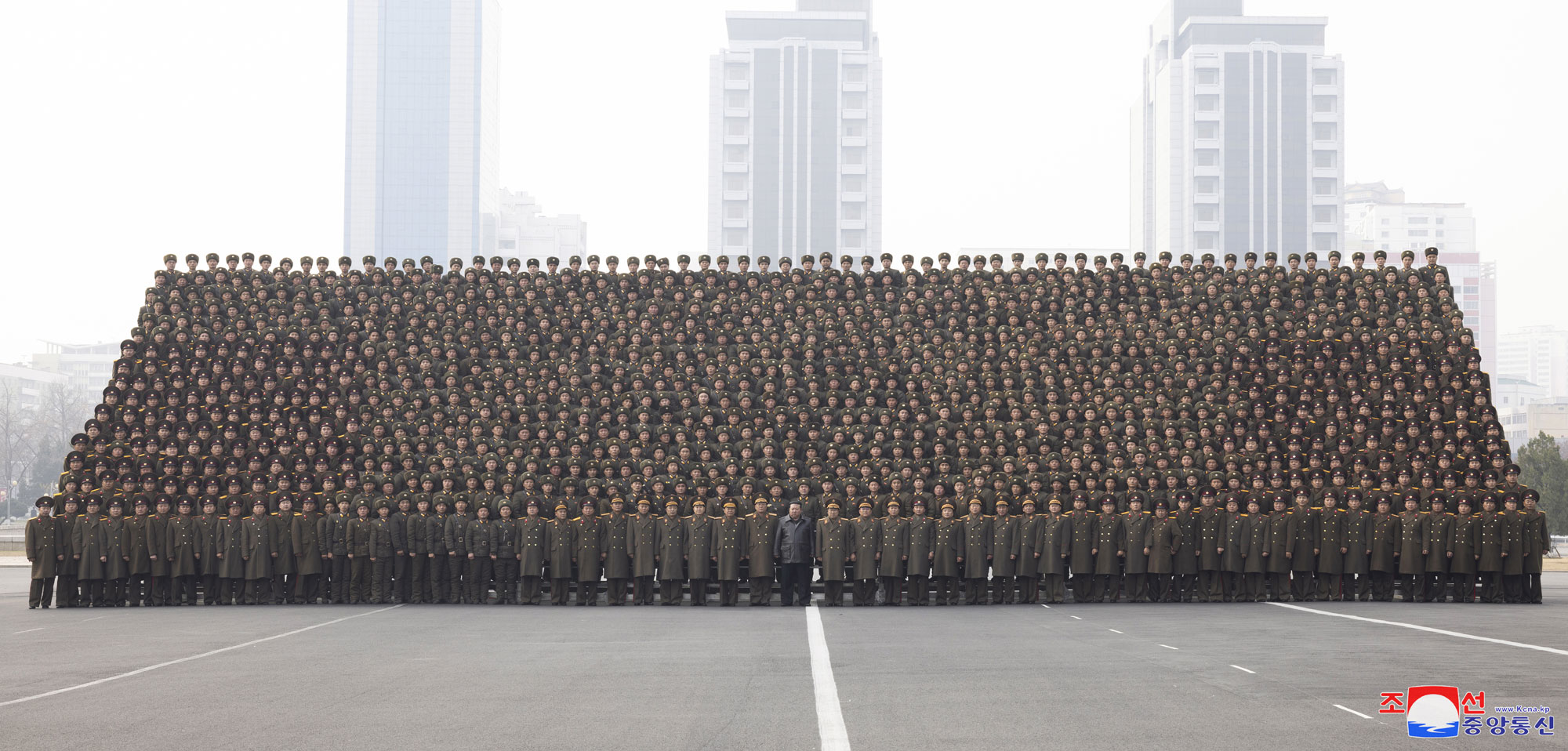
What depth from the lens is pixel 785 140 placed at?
292 ft

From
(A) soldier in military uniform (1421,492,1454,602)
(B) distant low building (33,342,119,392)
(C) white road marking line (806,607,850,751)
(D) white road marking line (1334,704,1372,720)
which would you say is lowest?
(C) white road marking line (806,607,850,751)

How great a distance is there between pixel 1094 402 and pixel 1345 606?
12.7 ft

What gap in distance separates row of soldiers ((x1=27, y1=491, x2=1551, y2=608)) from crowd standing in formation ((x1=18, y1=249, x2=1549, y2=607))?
0.04m

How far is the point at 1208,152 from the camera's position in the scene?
306 feet

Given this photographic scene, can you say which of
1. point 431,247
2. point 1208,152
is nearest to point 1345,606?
point 1208,152

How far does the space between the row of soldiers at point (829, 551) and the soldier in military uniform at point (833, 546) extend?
0.02m

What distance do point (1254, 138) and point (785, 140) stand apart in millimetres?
32630

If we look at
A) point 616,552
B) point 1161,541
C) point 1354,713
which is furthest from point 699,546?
point 1354,713

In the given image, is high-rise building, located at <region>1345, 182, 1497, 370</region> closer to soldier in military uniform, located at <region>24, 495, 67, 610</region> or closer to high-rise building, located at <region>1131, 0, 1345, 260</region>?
high-rise building, located at <region>1131, 0, 1345, 260</region>

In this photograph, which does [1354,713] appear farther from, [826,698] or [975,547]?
[975,547]

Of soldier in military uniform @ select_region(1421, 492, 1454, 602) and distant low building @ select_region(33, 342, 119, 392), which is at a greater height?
distant low building @ select_region(33, 342, 119, 392)

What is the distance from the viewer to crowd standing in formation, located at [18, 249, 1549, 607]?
15.3m

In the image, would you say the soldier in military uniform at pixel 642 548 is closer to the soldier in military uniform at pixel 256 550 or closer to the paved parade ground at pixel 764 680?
the paved parade ground at pixel 764 680

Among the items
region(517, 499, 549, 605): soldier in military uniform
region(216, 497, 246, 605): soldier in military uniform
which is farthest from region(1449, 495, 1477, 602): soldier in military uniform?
region(216, 497, 246, 605): soldier in military uniform
